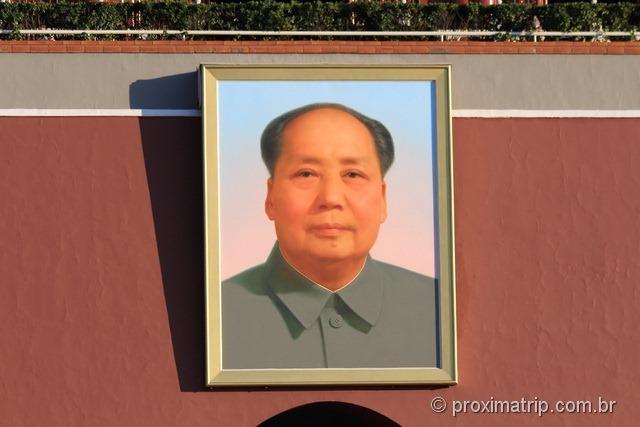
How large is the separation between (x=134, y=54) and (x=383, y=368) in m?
4.55

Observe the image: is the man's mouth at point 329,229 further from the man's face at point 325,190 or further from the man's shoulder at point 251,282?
the man's shoulder at point 251,282

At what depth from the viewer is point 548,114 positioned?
19.2 m

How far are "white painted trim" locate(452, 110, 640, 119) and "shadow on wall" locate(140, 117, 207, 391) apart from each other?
121 inches

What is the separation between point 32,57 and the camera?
62.3 feet

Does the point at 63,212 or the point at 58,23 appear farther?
the point at 58,23

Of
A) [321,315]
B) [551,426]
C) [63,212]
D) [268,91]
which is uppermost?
[268,91]

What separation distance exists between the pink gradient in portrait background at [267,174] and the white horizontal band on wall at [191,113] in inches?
20.1

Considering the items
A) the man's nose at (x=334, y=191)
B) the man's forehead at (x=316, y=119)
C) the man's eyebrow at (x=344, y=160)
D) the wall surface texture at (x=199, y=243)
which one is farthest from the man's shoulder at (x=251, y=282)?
the man's forehead at (x=316, y=119)

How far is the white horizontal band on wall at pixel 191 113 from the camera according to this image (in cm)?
1886

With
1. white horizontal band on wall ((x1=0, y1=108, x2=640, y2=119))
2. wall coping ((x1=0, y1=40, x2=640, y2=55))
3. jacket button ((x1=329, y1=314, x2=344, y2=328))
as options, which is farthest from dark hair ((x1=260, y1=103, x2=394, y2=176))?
jacket button ((x1=329, y1=314, x2=344, y2=328))

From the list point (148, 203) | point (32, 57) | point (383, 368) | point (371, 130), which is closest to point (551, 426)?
point (383, 368)

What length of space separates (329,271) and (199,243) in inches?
59.0

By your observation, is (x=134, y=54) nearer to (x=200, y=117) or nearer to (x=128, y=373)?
(x=200, y=117)

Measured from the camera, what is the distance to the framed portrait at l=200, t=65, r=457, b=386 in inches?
735
